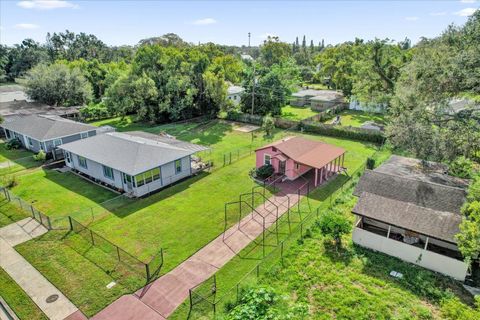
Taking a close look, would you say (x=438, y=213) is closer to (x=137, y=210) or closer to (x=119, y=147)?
(x=137, y=210)

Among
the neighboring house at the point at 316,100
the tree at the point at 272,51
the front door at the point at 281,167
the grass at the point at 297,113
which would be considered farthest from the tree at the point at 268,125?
the tree at the point at 272,51

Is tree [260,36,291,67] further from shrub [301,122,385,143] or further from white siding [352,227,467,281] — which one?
white siding [352,227,467,281]

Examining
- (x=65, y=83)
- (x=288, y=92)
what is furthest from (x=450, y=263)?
(x=65, y=83)

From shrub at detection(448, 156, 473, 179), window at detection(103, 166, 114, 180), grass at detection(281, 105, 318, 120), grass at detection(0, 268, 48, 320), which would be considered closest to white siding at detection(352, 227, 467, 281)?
shrub at detection(448, 156, 473, 179)

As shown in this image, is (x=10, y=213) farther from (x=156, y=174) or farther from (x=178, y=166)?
(x=178, y=166)

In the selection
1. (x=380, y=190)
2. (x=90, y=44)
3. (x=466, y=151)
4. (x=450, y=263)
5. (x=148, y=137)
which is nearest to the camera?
(x=450, y=263)

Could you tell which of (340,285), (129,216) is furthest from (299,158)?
(129,216)
